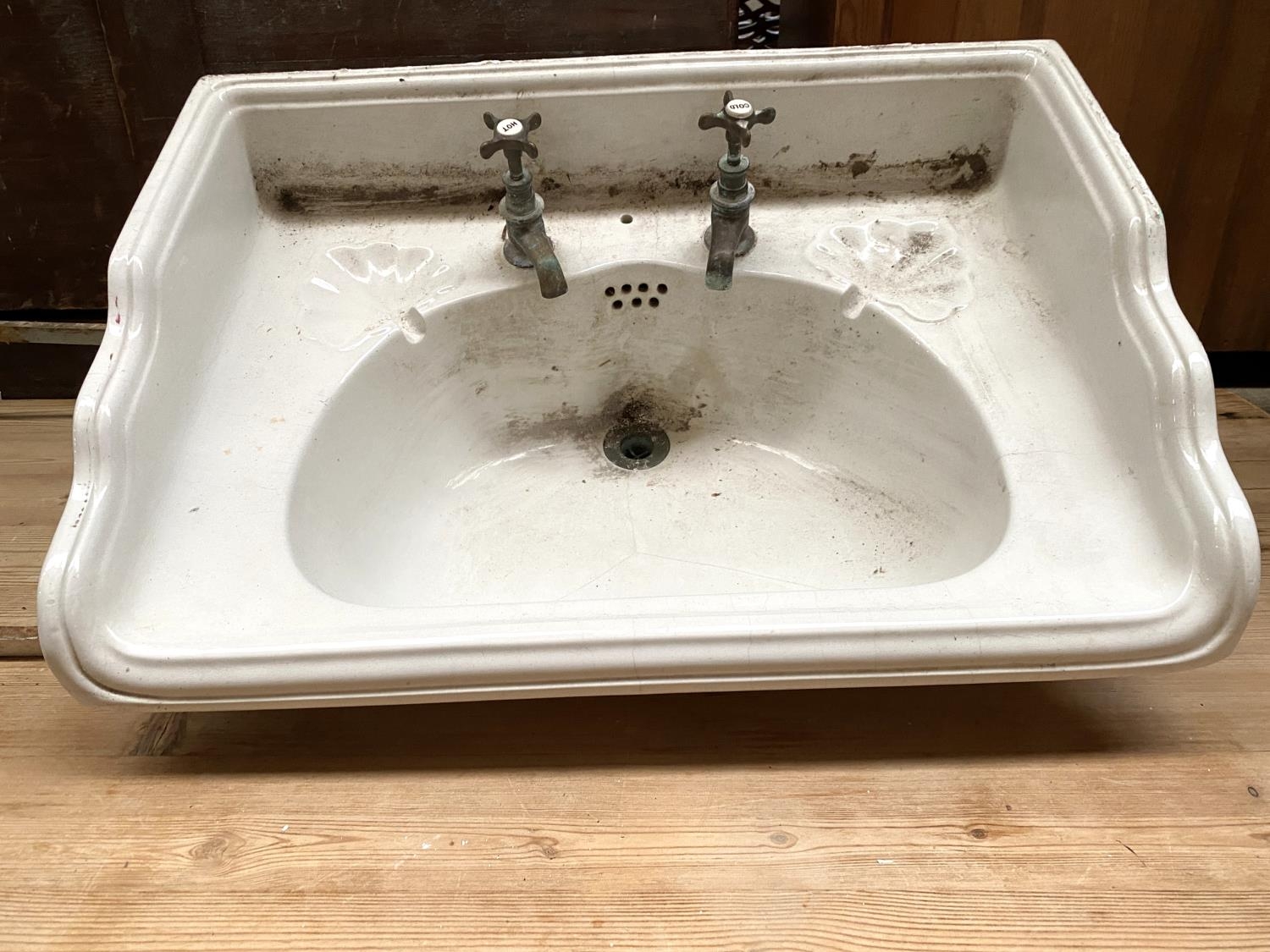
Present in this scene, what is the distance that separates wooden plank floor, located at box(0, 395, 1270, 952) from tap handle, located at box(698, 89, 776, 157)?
16.9 inches

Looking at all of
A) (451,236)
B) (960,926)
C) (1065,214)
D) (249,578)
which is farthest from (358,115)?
(960,926)

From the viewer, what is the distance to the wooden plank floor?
57 cm

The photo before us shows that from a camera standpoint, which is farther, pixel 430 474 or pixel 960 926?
pixel 430 474

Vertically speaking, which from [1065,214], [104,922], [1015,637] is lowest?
[104,922]

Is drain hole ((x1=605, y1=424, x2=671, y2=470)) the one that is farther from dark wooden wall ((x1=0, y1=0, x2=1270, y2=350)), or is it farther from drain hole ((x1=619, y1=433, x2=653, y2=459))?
dark wooden wall ((x1=0, y1=0, x2=1270, y2=350))

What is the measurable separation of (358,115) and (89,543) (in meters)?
0.46

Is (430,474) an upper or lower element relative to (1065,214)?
lower

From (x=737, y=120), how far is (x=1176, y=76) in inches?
23.7

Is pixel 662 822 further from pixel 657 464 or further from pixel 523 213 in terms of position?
pixel 523 213

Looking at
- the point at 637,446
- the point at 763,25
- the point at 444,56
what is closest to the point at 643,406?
the point at 637,446

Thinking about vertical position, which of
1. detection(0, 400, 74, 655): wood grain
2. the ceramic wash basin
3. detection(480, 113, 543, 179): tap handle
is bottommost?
detection(0, 400, 74, 655): wood grain

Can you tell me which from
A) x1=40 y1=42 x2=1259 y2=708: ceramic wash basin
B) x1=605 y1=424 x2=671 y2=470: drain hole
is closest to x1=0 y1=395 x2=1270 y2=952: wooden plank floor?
x1=40 y1=42 x2=1259 y2=708: ceramic wash basin

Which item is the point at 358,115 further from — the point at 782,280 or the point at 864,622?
the point at 864,622

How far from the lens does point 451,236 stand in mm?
904
